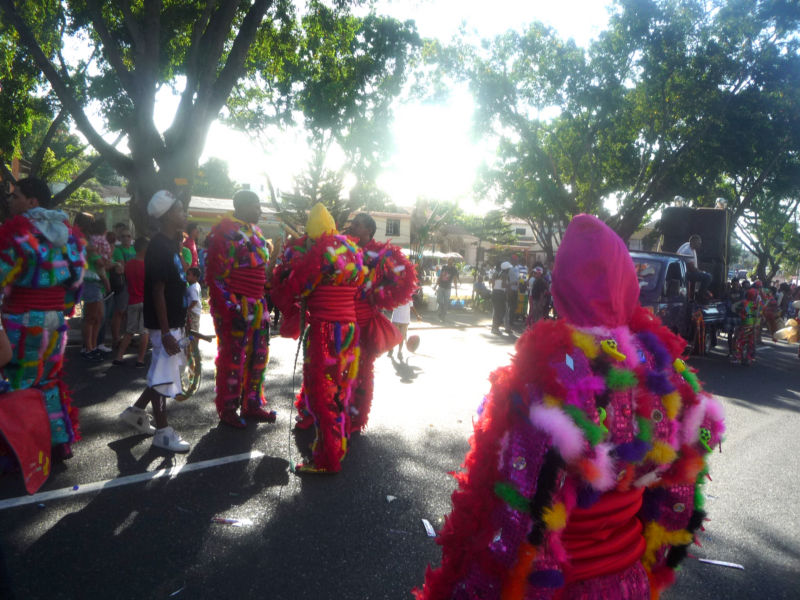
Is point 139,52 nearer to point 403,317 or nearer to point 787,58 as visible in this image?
point 403,317

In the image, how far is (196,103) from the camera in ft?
31.2

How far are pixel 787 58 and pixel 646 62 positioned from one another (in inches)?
157

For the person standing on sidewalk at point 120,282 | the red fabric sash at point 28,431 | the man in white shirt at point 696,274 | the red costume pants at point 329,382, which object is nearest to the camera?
the red fabric sash at point 28,431

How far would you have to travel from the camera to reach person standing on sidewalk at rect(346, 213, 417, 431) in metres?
5.08

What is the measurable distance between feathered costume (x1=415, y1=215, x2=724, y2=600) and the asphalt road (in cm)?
163

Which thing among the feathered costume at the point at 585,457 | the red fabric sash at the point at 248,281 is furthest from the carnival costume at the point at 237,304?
the feathered costume at the point at 585,457

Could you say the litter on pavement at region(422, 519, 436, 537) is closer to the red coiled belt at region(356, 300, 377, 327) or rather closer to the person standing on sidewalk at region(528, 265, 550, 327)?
the red coiled belt at region(356, 300, 377, 327)

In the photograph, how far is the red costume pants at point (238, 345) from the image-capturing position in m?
5.21

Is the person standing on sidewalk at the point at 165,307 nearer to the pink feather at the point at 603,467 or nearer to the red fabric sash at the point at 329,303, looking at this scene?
the red fabric sash at the point at 329,303

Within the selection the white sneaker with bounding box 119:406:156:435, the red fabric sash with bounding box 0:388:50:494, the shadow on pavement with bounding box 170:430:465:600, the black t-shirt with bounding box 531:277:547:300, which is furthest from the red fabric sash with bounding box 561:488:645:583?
the black t-shirt with bounding box 531:277:547:300

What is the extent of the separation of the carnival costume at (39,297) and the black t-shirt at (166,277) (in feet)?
1.62

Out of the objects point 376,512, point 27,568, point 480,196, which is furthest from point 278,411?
point 480,196

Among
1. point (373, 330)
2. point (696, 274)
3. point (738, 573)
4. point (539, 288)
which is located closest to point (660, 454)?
point (738, 573)

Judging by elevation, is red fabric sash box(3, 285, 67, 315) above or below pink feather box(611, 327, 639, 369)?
below
